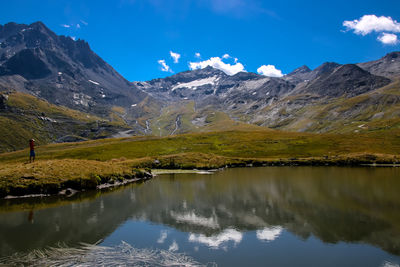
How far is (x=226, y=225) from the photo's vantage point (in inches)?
1169

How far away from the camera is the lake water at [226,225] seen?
73.2 ft

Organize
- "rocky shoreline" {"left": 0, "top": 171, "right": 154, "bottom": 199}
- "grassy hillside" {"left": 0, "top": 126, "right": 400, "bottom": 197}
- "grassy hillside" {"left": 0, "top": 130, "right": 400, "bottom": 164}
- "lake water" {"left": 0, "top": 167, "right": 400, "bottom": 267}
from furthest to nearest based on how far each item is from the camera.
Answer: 1. "grassy hillside" {"left": 0, "top": 130, "right": 400, "bottom": 164}
2. "grassy hillside" {"left": 0, "top": 126, "right": 400, "bottom": 197}
3. "rocky shoreline" {"left": 0, "top": 171, "right": 154, "bottom": 199}
4. "lake water" {"left": 0, "top": 167, "right": 400, "bottom": 267}

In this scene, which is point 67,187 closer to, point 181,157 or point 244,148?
point 181,157

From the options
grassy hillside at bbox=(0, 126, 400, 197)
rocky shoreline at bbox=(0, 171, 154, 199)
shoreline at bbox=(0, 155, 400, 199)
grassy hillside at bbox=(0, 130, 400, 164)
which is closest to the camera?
rocky shoreline at bbox=(0, 171, 154, 199)

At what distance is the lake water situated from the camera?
2231 cm

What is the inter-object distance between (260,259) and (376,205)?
943 inches

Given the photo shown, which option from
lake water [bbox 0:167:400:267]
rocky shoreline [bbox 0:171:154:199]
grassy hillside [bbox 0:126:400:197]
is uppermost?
grassy hillside [bbox 0:126:400:197]

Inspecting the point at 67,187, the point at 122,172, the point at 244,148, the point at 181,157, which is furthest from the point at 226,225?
the point at 244,148

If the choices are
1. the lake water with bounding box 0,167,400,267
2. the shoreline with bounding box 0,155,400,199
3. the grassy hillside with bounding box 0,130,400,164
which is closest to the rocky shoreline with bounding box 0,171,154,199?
the shoreline with bounding box 0,155,400,199

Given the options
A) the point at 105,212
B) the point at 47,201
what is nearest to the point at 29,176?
the point at 47,201

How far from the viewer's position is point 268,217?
1289 inches

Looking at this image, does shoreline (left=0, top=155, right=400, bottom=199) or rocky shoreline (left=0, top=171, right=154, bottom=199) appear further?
shoreline (left=0, top=155, right=400, bottom=199)

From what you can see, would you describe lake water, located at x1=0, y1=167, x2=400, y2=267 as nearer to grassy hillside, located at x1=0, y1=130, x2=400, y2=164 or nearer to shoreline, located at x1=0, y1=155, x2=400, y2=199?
shoreline, located at x1=0, y1=155, x2=400, y2=199

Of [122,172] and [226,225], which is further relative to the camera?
[122,172]
